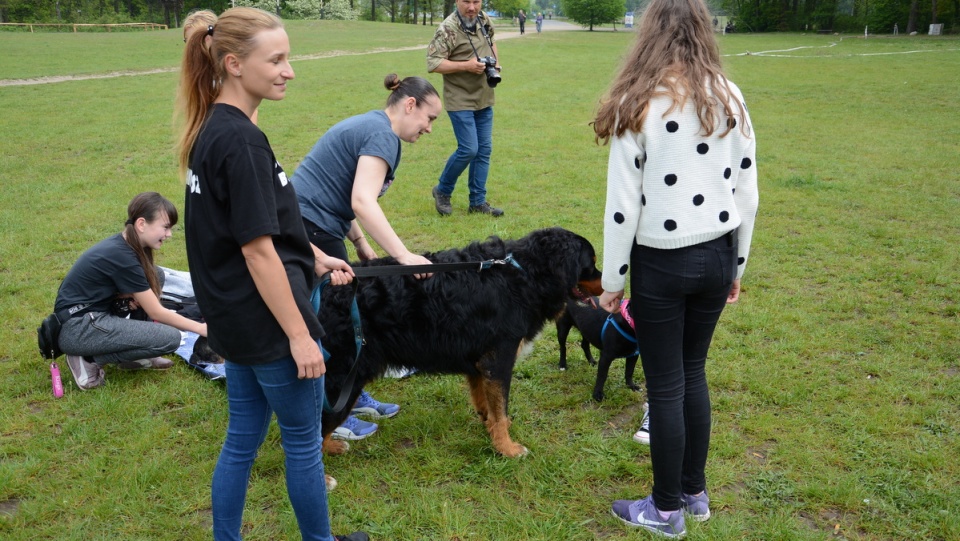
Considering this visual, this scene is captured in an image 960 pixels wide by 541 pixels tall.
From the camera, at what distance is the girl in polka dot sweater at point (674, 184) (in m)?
2.38

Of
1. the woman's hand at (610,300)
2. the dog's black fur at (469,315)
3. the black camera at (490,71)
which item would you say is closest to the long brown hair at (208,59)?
the dog's black fur at (469,315)

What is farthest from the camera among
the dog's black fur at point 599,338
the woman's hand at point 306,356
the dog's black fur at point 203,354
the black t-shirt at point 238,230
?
the dog's black fur at point 203,354

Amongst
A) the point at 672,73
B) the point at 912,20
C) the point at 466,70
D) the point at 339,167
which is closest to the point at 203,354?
the point at 339,167

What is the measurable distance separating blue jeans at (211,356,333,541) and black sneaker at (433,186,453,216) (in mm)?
5386

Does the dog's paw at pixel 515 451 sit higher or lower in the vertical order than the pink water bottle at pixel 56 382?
lower

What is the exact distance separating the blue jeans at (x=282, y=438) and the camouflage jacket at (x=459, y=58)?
527 cm

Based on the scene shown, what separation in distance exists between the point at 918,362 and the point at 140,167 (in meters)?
9.97

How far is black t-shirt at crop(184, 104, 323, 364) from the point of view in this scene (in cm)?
190

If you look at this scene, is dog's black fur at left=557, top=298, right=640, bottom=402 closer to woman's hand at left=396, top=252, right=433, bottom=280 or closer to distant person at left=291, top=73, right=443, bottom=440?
woman's hand at left=396, top=252, right=433, bottom=280

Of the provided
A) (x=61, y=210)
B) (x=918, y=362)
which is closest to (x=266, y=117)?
(x=61, y=210)

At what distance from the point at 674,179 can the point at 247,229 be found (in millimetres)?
1466

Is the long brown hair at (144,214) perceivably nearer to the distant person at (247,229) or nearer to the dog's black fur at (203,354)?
the dog's black fur at (203,354)

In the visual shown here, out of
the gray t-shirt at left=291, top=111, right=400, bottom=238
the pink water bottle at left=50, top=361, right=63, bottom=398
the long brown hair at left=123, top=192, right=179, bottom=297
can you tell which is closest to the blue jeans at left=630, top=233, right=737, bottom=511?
the gray t-shirt at left=291, top=111, right=400, bottom=238

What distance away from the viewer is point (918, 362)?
4543mm
